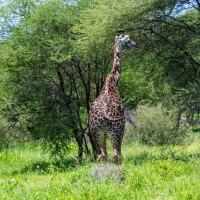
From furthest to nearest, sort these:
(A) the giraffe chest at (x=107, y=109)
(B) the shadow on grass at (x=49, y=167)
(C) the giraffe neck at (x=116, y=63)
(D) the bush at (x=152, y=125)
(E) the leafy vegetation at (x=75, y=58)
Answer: (D) the bush at (x=152, y=125)
(E) the leafy vegetation at (x=75, y=58)
(B) the shadow on grass at (x=49, y=167)
(C) the giraffe neck at (x=116, y=63)
(A) the giraffe chest at (x=107, y=109)

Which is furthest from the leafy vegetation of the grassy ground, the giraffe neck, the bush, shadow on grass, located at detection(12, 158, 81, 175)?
the bush

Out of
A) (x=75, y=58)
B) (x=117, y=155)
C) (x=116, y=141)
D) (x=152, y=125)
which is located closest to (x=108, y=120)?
(x=116, y=141)

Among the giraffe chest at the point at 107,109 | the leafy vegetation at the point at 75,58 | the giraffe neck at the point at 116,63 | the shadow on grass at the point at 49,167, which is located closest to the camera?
the giraffe chest at the point at 107,109

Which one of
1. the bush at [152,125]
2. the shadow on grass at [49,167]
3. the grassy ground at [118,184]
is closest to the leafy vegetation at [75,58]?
the shadow on grass at [49,167]

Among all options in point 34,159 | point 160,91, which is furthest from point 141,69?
point 34,159

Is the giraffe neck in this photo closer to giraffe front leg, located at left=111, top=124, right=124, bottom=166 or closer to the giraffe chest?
the giraffe chest

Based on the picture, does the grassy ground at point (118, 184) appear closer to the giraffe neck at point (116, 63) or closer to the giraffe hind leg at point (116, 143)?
the giraffe hind leg at point (116, 143)

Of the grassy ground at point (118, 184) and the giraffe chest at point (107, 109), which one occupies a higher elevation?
the giraffe chest at point (107, 109)

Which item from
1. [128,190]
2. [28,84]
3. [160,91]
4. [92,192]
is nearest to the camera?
[92,192]

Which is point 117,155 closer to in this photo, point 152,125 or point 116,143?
point 116,143

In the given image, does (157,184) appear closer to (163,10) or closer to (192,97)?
(192,97)

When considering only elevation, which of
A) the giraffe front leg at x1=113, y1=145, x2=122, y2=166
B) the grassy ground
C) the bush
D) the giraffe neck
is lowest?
the bush

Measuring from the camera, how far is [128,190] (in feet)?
21.9

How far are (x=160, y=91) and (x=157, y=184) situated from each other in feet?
20.5
